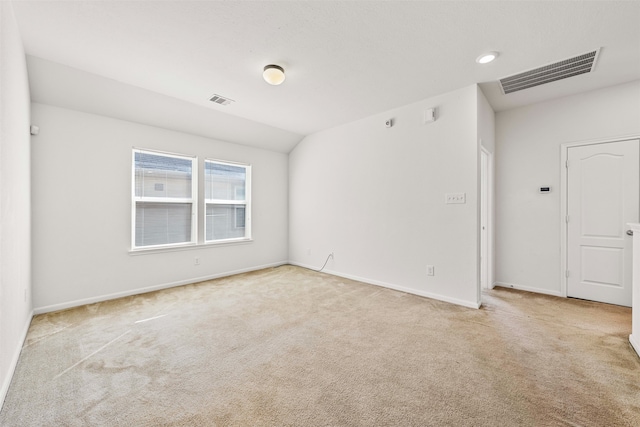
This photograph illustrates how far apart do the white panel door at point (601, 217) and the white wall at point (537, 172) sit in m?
0.15

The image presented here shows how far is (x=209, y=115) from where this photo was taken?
384cm

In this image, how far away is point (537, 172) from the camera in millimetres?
3654

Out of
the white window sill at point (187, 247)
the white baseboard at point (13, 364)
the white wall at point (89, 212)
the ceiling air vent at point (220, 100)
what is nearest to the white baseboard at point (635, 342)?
the white baseboard at point (13, 364)

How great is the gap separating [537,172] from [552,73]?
4.56ft

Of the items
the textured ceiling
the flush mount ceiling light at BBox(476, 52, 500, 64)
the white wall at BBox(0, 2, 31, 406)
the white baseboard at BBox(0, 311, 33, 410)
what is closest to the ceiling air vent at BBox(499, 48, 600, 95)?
the textured ceiling

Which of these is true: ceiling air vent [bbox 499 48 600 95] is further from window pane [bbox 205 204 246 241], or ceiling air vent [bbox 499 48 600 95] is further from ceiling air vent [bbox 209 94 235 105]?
window pane [bbox 205 204 246 241]

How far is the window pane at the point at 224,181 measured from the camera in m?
4.43

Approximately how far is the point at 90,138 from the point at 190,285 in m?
2.34

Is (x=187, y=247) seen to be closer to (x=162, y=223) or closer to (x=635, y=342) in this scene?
(x=162, y=223)

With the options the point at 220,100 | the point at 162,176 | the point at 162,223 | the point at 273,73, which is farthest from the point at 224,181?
the point at 273,73

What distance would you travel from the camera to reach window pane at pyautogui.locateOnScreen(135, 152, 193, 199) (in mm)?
3711

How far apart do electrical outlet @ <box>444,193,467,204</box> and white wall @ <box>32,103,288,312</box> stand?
374 cm

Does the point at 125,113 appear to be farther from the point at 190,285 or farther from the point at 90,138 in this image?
the point at 190,285

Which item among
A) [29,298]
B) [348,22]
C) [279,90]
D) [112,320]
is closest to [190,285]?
[112,320]
